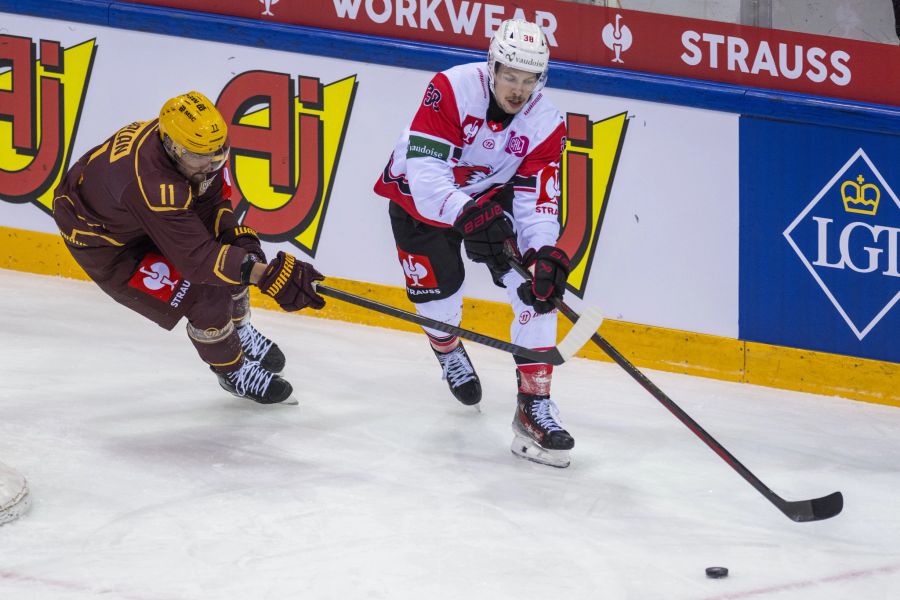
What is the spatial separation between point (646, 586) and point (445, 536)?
526mm

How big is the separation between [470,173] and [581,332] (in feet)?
2.18

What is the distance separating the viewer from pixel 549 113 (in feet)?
13.0

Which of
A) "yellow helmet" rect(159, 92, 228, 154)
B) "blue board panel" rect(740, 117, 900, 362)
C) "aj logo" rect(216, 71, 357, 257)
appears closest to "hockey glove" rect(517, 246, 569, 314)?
"yellow helmet" rect(159, 92, 228, 154)

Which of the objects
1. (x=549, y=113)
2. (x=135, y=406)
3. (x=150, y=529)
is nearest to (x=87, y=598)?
(x=150, y=529)

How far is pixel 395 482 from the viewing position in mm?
3652

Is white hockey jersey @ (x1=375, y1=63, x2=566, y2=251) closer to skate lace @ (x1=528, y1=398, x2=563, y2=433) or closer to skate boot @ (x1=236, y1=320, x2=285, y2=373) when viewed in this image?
skate lace @ (x1=528, y1=398, x2=563, y2=433)

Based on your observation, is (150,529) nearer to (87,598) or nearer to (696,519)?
(87,598)

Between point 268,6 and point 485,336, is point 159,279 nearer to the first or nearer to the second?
point 485,336

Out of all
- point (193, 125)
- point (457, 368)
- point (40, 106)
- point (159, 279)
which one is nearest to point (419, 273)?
point (457, 368)

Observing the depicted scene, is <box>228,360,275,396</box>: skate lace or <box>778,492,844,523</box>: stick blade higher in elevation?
<box>228,360,275,396</box>: skate lace

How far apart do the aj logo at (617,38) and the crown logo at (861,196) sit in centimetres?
98

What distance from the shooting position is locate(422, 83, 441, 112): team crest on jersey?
12.7 ft

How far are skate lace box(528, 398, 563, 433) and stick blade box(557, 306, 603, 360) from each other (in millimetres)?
256

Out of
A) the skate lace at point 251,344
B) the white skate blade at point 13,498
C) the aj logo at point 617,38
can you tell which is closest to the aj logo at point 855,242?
the aj logo at point 617,38
